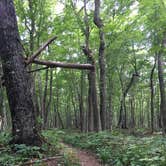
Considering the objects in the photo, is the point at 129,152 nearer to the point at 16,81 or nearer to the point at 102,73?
the point at 16,81

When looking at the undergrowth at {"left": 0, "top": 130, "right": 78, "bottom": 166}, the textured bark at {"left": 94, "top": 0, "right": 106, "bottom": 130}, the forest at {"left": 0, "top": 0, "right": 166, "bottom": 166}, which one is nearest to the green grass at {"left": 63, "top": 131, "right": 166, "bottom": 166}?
the forest at {"left": 0, "top": 0, "right": 166, "bottom": 166}

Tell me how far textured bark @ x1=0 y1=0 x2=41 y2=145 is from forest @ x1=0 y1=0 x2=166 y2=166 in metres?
0.02

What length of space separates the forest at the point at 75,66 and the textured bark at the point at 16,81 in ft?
0.08

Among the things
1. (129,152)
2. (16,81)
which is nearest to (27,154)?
(16,81)

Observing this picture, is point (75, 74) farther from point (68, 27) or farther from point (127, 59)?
point (68, 27)

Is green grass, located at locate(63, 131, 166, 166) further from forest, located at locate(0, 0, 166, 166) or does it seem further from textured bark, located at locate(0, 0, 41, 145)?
textured bark, located at locate(0, 0, 41, 145)

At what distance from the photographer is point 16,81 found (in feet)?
20.4

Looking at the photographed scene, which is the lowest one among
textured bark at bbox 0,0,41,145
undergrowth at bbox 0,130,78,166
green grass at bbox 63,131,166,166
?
green grass at bbox 63,131,166,166

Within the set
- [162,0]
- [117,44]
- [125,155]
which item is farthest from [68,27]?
[125,155]

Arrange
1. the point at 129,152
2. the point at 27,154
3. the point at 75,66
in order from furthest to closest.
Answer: the point at 129,152
the point at 75,66
the point at 27,154

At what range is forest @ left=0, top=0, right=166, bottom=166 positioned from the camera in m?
6.21

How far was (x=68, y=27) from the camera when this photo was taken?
16.7 m

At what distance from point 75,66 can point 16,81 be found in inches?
61.8

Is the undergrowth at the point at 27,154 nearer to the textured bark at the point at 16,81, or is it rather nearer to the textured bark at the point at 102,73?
the textured bark at the point at 16,81
